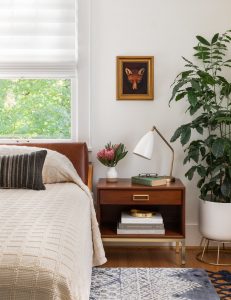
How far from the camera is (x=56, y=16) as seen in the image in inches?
150

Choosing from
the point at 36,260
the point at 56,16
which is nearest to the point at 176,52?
the point at 56,16

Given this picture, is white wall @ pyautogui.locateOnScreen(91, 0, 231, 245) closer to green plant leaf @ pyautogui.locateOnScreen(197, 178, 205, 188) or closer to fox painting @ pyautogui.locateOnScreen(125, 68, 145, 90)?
fox painting @ pyautogui.locateOnScreen(125, 68, 145, 90)

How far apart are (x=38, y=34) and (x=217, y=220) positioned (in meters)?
1.96

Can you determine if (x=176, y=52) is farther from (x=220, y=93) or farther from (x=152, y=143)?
(x=152, y=143)

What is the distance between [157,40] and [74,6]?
2.30 feet

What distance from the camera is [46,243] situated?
1.86m

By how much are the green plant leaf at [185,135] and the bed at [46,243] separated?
0.80 meters

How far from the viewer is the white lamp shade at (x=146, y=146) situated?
357 centimetres

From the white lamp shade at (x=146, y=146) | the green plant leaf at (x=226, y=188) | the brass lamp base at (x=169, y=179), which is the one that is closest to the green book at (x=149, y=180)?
the brass lamp base at (x=169, y=179)

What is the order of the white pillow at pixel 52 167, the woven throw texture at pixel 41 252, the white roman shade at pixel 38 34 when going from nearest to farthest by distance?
the woven throw texture at pixel 41 252, the white pillow at pixel 52 167, the white roman shade at pixel 38 34

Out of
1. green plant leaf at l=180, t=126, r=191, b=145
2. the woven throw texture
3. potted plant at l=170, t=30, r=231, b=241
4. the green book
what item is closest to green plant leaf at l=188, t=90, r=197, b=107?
potted plant at l=170, t=30, r=231, b=241

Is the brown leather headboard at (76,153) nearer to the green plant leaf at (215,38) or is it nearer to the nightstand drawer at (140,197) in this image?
the nightstand drawer at (140,197)

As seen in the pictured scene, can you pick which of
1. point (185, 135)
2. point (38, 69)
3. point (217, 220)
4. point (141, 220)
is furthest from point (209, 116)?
point (38, 69)

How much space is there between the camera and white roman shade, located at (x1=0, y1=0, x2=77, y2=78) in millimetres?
3799
